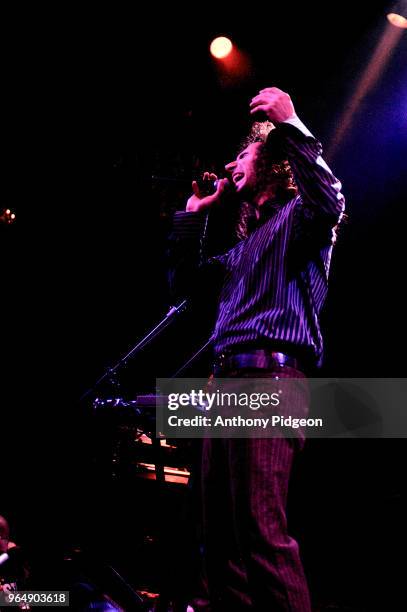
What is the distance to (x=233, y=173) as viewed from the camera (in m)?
2.39

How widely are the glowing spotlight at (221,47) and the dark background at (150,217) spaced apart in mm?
66

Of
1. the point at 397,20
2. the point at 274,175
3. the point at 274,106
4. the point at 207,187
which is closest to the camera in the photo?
the point at 274,106

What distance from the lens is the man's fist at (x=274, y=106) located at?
5.65ft

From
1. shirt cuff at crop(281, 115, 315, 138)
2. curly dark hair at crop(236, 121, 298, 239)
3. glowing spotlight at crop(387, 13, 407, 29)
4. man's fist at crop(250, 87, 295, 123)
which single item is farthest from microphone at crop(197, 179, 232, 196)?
glowing spotlight at crop(387, 13, 407, 29)

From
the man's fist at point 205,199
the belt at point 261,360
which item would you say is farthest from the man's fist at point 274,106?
the belt at point 261,360

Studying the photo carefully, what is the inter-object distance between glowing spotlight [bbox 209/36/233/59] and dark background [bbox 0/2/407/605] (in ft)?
0.22

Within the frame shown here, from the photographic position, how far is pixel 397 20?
363 cm

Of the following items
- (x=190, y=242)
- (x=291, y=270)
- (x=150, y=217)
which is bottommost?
(x=291, y=270)

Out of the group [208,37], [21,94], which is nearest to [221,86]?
[208,37]

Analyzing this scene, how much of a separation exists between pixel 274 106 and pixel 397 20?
9.28 feet

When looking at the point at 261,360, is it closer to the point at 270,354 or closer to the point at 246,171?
the point at 270,354

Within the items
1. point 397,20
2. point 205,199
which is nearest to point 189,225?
point 205,199

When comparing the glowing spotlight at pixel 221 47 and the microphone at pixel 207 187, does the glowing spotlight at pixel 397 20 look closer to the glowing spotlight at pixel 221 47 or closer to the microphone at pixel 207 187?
the glowing spotlight at pixel 221 47

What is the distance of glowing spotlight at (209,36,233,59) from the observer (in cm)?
399
